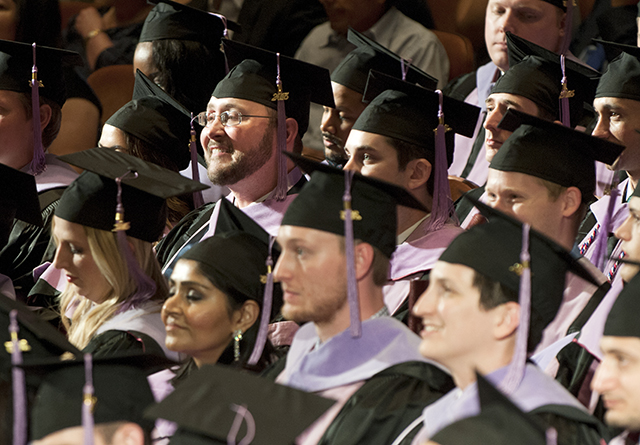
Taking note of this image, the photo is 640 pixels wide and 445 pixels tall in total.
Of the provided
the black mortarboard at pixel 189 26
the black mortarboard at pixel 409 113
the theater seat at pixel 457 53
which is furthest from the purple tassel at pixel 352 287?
the theater seat at pixel 457 53

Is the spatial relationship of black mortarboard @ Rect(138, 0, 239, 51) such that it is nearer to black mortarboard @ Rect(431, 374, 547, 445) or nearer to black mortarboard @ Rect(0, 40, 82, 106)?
black mortarboard @ Rect(0, 40, 82, 106)

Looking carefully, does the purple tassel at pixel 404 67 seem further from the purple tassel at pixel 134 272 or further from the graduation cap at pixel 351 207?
the graduation cap at pixel 351 207

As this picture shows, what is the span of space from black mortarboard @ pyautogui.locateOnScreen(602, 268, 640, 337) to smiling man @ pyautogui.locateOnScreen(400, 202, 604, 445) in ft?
0.70

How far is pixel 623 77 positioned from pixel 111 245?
2188mm

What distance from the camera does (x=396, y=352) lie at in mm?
3004

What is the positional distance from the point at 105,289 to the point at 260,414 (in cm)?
145

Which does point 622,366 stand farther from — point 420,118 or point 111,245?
point 111,245

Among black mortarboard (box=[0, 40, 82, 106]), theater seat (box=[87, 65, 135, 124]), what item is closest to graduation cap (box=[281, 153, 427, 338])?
black mortarboard (box=[0, 40, 82, 106])

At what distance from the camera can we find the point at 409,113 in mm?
4254

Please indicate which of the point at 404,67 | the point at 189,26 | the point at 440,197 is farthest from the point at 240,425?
the point at 189,26

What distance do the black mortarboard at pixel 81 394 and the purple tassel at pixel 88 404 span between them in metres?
0.02

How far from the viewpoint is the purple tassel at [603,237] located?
12.4 ft

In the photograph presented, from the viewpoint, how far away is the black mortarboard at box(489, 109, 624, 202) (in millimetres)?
3631

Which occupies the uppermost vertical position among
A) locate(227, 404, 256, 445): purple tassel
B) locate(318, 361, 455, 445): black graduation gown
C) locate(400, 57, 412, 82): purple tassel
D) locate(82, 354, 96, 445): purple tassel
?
locate(400, 57, 412, 82): purple tassel
